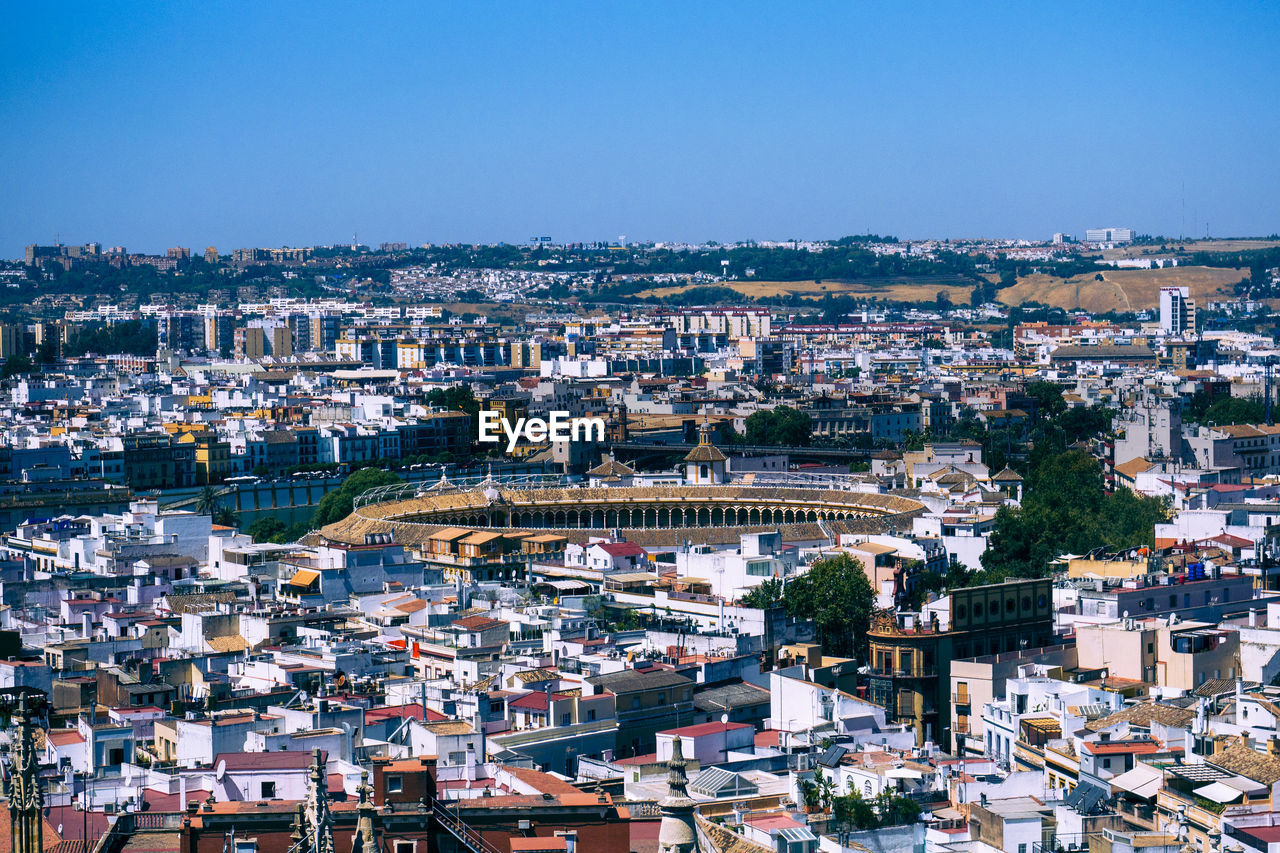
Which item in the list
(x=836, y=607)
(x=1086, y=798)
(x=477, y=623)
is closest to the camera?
(x=1086, y=798)

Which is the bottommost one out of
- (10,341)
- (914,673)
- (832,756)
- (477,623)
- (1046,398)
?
(10,341)

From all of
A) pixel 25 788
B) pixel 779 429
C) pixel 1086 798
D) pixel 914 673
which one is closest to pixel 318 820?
pixel 25 788

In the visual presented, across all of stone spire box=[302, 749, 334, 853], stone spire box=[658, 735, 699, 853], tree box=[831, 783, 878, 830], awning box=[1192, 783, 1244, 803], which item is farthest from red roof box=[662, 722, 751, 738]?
stone spire box=[302, 749, 334, 853]

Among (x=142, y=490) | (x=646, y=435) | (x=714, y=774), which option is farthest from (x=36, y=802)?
(x=646, y=435)

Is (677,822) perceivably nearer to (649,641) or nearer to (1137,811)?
(1137,811)

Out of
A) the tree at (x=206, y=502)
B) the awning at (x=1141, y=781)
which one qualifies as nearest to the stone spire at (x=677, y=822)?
the awning at (x=1141, y=781)

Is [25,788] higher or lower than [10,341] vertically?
higher

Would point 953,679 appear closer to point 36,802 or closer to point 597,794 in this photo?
point 597,794
